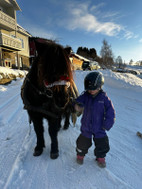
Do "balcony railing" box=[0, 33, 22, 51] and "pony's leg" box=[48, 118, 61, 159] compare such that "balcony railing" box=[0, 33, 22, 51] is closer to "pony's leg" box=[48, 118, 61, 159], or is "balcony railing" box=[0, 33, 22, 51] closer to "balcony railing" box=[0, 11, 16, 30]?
"balcony railing" box=[0, 11, 16, 30]

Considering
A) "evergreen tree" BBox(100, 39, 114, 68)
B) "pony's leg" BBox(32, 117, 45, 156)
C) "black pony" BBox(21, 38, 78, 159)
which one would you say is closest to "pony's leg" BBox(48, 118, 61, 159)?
"black pony" BBox(21, 38, 78, 159)

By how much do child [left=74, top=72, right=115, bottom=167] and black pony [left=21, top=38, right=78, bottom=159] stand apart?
0.90 feet

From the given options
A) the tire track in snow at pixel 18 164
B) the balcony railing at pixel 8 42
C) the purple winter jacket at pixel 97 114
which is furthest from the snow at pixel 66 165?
the balcony railing at pixel 8 42

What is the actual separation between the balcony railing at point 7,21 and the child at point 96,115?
15291 mm

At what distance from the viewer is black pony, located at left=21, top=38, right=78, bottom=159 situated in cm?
120

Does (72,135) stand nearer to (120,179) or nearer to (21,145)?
(21,145)

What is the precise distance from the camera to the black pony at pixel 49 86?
120 cm

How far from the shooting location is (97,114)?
151 centimetres

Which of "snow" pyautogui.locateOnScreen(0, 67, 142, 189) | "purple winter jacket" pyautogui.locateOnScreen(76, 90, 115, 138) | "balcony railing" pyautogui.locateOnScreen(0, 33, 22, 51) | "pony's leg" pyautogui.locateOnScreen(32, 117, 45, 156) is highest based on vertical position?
"balcony railing" pyautogui.locateOnScreen(0, 33, 22, 51)

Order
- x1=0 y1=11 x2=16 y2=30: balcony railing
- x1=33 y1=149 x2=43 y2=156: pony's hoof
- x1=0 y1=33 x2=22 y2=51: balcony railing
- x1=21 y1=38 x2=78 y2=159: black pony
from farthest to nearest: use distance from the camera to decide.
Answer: x1=0 y1=11 x2=16 y2=30: balcony railing → x1=0 y1=33 x2=22 y2=51: balcony railing → x1=33 y1=149 x2=43 y2=156: pony's hoof → x1=21 y1=38 x2=78 y2=159: black pony

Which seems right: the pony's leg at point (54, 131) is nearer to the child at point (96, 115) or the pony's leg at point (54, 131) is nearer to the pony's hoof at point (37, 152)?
the pony's hoof at point (37, 152)

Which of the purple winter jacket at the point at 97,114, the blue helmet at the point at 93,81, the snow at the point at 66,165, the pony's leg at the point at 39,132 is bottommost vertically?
the snow at the point at 66,165

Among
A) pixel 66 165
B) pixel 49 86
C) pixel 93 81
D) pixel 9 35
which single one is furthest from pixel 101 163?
pixel 9 35

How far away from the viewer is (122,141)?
2135mm
